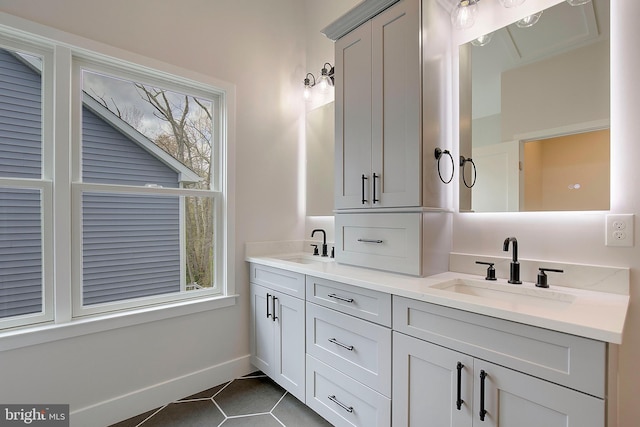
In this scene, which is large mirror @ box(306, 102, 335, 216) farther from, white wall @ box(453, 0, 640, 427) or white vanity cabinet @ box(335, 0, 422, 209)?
white wall @ box(453, 0, 640, 427)

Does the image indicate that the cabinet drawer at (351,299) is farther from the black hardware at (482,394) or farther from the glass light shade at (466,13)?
the glass light shade at (466,13)

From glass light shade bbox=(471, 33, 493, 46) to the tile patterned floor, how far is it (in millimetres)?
2322

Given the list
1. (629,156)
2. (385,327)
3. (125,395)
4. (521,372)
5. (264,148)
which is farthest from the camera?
(264,148)

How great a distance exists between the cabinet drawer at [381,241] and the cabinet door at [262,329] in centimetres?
65

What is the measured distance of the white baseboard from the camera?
171cm

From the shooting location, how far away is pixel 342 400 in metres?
1.59

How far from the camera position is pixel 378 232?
1.76 m

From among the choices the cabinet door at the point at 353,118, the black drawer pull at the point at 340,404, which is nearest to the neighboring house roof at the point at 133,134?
the cabinet door at the point at 353,118

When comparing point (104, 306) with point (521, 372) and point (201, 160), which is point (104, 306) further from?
point (521, 372)

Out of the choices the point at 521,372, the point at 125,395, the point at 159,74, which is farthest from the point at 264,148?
the point at 521,372

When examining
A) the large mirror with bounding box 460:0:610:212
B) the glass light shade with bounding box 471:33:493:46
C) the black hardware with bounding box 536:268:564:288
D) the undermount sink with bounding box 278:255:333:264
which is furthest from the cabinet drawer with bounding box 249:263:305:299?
the glass light shade with bounding box 471:33:493:46

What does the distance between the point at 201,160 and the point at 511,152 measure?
2000mm

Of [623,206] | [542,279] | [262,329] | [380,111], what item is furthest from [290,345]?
[623,206]

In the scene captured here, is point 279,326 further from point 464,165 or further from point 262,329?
point 464,165
